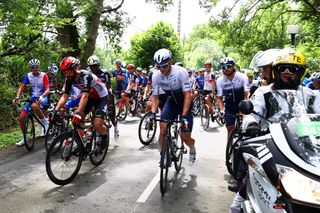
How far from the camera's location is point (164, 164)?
5484mm

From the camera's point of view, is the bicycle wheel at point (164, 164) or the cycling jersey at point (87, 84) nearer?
the bicycle wheel at point (164, 164)

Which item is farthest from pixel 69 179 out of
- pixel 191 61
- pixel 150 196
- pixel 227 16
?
pixel 191 61

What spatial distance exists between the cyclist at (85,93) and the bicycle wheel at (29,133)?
1.88 m

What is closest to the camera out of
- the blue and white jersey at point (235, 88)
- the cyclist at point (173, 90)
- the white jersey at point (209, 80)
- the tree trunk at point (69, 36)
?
the cyclist at point (173, 90)

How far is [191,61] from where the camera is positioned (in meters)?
90.3

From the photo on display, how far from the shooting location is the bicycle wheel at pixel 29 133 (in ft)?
26.9

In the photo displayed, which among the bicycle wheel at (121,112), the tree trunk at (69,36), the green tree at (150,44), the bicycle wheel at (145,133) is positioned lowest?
the bicycle wheel at (145,133)

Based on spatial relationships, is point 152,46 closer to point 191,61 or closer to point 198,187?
point 198,187

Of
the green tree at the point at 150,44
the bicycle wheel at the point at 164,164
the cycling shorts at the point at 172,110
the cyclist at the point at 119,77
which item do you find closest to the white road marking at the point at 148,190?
the bicycle wheel at the point at 164,164

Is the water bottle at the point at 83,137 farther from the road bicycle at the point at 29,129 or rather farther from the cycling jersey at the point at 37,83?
the cycling jersey at the point at 37,83

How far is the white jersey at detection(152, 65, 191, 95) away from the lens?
614 centimetres

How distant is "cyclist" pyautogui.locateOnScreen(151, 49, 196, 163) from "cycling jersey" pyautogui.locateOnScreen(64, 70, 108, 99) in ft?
3.83

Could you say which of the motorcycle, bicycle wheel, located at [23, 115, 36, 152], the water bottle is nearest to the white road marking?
the water bottle

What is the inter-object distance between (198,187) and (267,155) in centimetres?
337
